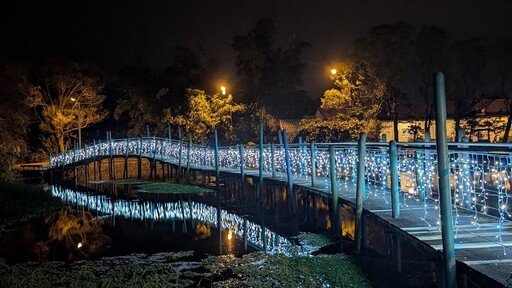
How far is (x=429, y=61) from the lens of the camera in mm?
24844

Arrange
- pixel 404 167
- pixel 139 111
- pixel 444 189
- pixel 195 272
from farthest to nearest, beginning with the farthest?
pixel 139 111, pixel 404 167, pixel 195 272, pixel 444 189

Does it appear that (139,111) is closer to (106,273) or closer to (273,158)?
(273,158)

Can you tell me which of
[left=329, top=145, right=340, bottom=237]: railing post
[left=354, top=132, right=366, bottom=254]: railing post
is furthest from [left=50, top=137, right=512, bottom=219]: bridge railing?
[left=329, top=145, right=340, bottom=237]: railing post

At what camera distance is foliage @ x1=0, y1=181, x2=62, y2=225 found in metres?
16.2

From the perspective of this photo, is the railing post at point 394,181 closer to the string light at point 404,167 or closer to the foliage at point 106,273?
the string light at point 404,167

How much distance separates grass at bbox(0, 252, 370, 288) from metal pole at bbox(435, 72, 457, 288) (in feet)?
7.17

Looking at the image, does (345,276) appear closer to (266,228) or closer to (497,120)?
(266,228)

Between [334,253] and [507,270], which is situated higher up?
A: [507,270]

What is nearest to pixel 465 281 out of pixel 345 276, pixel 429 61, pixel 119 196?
pixel 345 276

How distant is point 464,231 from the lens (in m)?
6.43

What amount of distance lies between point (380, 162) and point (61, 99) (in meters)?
31.3

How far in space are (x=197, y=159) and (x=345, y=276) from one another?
16.7m

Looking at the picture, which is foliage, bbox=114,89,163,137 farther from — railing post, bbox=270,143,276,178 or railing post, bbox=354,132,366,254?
railing post, bbox=354,132,366,254

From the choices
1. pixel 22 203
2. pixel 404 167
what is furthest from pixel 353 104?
pixel 404 167
